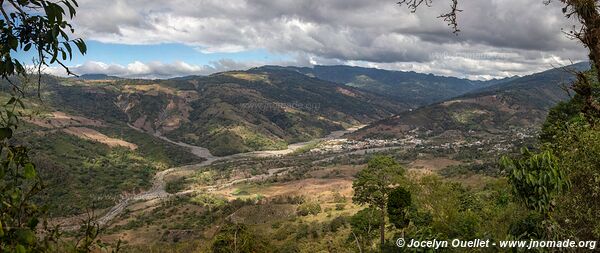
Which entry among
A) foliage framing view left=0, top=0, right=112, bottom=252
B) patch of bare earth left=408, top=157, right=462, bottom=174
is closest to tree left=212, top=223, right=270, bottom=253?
foliage framing view left=0, top=0, right=112, bottom=252

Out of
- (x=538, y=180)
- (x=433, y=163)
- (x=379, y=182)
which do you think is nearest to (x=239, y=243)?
(x=538, y=180)

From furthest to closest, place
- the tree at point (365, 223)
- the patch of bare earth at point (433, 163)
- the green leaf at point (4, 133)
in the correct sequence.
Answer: the patch of bare earth at point (433, 163) → the tree at point (365, 223) → the green leaf at point (4, 133)

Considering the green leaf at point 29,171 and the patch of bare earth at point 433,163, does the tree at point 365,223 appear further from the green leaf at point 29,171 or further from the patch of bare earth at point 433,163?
the patch of bare earth at point 433,163

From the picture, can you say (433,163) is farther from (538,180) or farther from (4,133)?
(4,133)

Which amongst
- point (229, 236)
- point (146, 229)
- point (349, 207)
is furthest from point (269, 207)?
point (229, 236)

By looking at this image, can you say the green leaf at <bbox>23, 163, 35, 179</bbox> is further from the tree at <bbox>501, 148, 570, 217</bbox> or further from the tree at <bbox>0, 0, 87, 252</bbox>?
the tree at <bbox>501, 148, 570, 217</bbox>

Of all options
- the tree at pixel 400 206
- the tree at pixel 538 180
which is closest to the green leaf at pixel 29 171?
the tree at pixel 538 180
